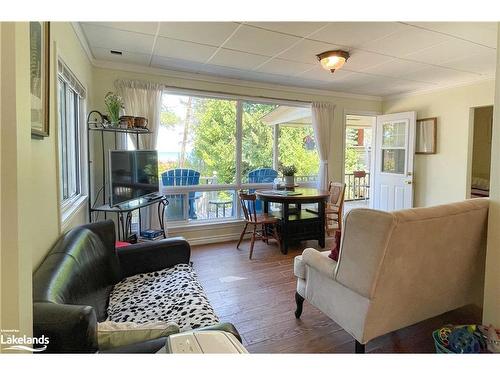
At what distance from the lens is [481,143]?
18.0 ft

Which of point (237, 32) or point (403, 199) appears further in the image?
point (403, 199)

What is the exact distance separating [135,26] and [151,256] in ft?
6.59

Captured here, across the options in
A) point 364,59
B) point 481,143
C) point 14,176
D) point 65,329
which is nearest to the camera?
point 14,176

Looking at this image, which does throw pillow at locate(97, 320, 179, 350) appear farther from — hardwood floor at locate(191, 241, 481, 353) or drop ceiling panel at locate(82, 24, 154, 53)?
drop ceiling panel at locate(82, 24, 154, 53)

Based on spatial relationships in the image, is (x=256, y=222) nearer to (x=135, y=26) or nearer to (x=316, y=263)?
(x=316, y=263)

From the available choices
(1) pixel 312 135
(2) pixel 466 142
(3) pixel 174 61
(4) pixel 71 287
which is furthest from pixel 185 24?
(2) pixel 466 142

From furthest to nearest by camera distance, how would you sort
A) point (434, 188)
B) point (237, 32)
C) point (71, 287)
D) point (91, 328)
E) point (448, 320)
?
point (434, 188), point (237, 32), point (448, 320), point (71, 287), point (91, 328)

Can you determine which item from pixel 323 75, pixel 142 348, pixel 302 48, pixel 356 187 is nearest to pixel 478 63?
pixel 323 75

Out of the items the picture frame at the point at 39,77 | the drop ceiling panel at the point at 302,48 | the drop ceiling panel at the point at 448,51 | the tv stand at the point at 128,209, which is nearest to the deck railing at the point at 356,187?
the drop ceiling panel at the point at 302,48

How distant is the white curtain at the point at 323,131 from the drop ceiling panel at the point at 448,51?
5.63 ft

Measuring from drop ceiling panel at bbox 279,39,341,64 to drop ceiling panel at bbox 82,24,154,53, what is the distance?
1.45 m
